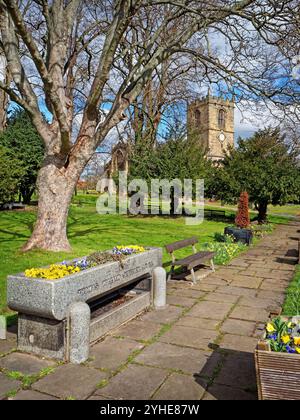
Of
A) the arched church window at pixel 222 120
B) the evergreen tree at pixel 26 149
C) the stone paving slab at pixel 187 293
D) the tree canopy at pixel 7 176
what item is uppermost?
the arched church window at pixel 222 120

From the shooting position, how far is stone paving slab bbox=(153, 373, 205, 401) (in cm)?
332

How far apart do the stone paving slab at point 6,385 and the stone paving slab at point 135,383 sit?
78 centimetres

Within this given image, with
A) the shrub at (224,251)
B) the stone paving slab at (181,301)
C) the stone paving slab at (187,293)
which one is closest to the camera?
the stone paving slab at (181,301)

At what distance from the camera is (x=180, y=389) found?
11.4ft

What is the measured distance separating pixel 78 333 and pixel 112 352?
55 centimetres

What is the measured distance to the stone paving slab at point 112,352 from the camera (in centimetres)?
396

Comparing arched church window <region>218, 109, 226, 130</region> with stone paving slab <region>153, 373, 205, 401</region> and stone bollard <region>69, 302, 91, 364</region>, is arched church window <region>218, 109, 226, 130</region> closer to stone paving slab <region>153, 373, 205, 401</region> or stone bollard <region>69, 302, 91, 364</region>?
stone bollard <region>69, 302, 91, 364</region>

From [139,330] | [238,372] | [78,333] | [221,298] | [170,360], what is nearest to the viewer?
[238,372]

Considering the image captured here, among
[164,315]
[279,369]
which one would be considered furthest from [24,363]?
[279,369]

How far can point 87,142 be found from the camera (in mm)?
9320

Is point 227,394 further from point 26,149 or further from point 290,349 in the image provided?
point 26,149

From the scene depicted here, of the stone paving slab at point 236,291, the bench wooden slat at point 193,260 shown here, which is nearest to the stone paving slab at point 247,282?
the stone paving slab at point 236,291

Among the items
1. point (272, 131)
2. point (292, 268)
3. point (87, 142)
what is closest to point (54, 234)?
point (87, 142)

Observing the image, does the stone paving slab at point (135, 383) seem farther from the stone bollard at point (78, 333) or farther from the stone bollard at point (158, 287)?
the stone bollard at point (158, 287)
